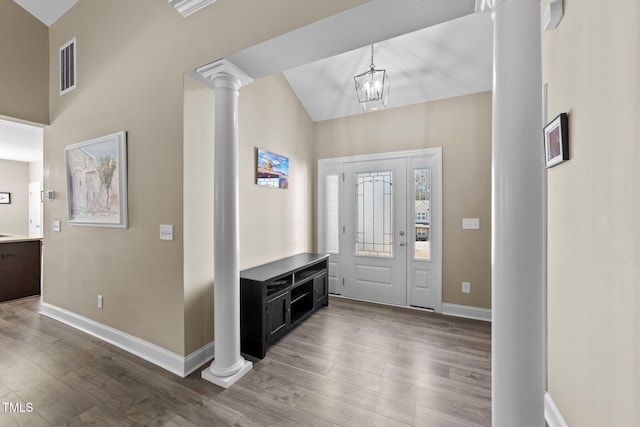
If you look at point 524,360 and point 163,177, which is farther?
point 163,177

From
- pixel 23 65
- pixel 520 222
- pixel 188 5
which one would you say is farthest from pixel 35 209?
pixel 520 222

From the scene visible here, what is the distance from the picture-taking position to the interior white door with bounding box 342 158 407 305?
3.72 meters

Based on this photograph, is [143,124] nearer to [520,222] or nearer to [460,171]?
[520,222]

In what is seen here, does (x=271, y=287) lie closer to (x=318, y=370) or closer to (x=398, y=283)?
(x=318, y=370)

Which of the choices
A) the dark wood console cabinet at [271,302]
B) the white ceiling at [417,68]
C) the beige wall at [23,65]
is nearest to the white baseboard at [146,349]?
the dark wood console cabinet at [271,302]

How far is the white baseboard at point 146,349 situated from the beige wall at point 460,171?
9.48ft

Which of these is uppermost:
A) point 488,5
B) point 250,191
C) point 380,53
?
point 380,53

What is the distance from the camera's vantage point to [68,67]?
307 centimetres

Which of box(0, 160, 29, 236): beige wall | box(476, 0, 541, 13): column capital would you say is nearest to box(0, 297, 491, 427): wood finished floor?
box(476, 0, 541, 13): column capital

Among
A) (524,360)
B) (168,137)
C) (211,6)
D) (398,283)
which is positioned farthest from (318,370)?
Result: (211,6)

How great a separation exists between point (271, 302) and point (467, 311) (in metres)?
2.43

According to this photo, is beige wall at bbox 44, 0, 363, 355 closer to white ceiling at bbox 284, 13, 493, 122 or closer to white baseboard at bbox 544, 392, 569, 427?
white ceiling at bbox 284, 13, 493, 122

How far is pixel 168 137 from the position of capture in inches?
88.6

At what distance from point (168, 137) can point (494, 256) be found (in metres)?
2.43
